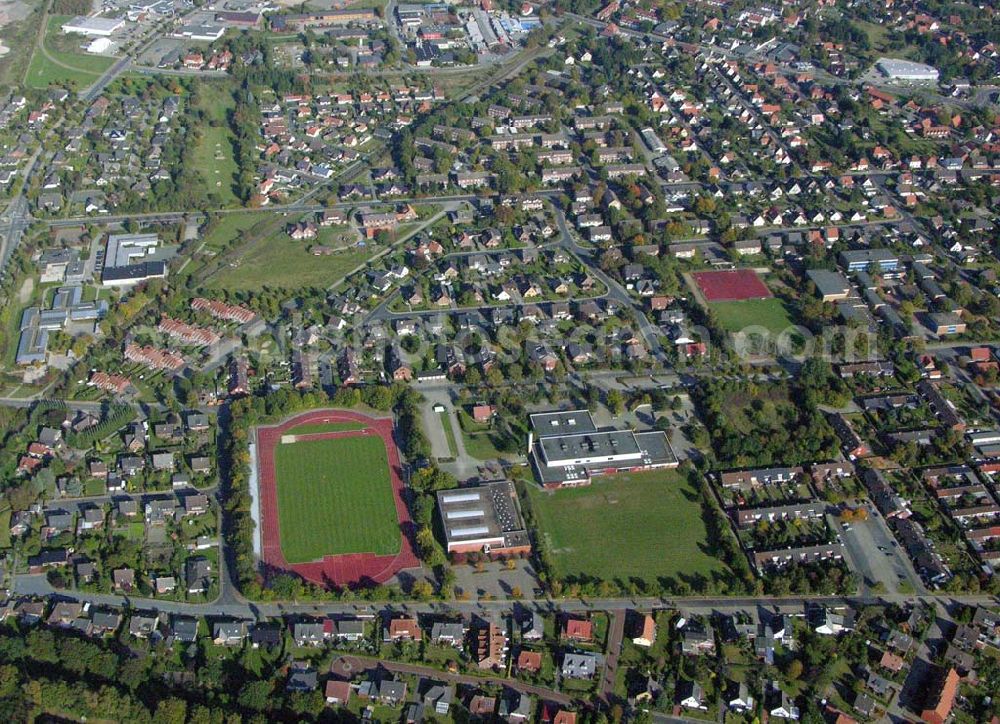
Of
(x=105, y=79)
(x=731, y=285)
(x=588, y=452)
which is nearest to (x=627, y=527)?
(x=588, y=452)

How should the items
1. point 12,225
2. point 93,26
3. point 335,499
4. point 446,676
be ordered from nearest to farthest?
point 446,676
point 335,499
point 12,225
point 93,26

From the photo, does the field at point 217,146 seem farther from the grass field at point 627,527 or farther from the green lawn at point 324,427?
the grass field at point 627,527

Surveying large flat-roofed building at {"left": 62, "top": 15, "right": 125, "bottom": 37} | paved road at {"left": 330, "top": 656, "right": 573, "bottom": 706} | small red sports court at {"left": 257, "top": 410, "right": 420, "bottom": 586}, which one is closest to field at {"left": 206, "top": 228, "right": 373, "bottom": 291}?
small red sports court at {"left": 257, "top": 410, "right": 420, "bottom": 586}

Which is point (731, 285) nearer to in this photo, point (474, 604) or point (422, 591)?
point (474, 604)

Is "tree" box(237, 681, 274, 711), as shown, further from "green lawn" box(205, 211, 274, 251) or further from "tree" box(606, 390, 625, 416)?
Result: "green lawn" box(205, 211, 274, 251)

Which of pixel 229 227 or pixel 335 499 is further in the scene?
pixel 229 227

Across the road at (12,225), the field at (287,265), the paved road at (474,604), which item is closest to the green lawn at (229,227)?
the field at (287,265)

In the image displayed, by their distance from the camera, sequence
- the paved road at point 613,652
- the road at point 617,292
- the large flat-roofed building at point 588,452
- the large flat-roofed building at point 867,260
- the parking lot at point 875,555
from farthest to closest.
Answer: the large flat-roofed building at point 867,260 → the road at point 617,292 → the large flat-roofed building at point 588,452 → the parking lot at point 875,555 → the paved road at point 613,652
